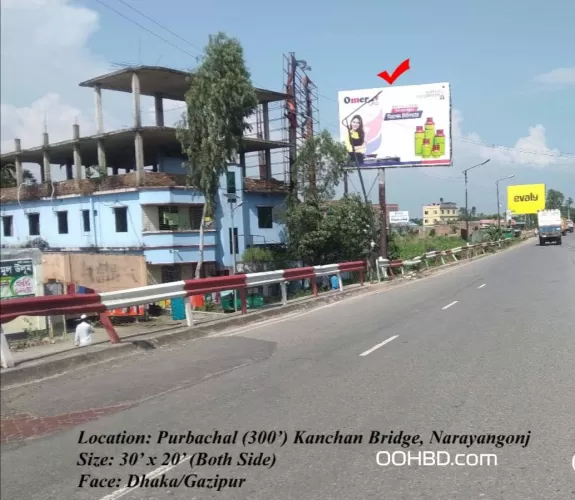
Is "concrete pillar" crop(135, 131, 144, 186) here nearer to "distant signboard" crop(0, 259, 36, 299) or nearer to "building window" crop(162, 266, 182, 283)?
"building window" crop(162, 266, 182, 283)

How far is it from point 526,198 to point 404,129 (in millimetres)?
57090

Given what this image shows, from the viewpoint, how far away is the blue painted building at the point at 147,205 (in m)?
29.0

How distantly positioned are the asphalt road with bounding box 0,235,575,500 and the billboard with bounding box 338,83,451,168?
841 inches

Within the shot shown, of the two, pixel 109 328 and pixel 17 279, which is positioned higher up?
pixel 17 279

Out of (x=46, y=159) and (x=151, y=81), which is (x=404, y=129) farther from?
(x=46, y=159)

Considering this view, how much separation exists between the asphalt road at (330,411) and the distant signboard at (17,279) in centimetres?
518

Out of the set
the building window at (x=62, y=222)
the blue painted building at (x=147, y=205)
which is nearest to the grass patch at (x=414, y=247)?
the blue painted building at (x=147, y=205)

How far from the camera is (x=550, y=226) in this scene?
184 ft

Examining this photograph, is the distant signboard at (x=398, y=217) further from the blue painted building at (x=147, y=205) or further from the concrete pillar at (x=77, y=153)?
the concrete pillar at (x=77, y=153)

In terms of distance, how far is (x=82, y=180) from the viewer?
3156 cm

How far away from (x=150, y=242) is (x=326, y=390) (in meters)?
23.7

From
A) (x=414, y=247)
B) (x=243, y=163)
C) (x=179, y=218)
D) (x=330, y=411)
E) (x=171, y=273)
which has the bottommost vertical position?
(x=171, y=273)

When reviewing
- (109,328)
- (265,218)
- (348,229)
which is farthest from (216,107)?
(109,328)

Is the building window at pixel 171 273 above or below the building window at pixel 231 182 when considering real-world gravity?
below
